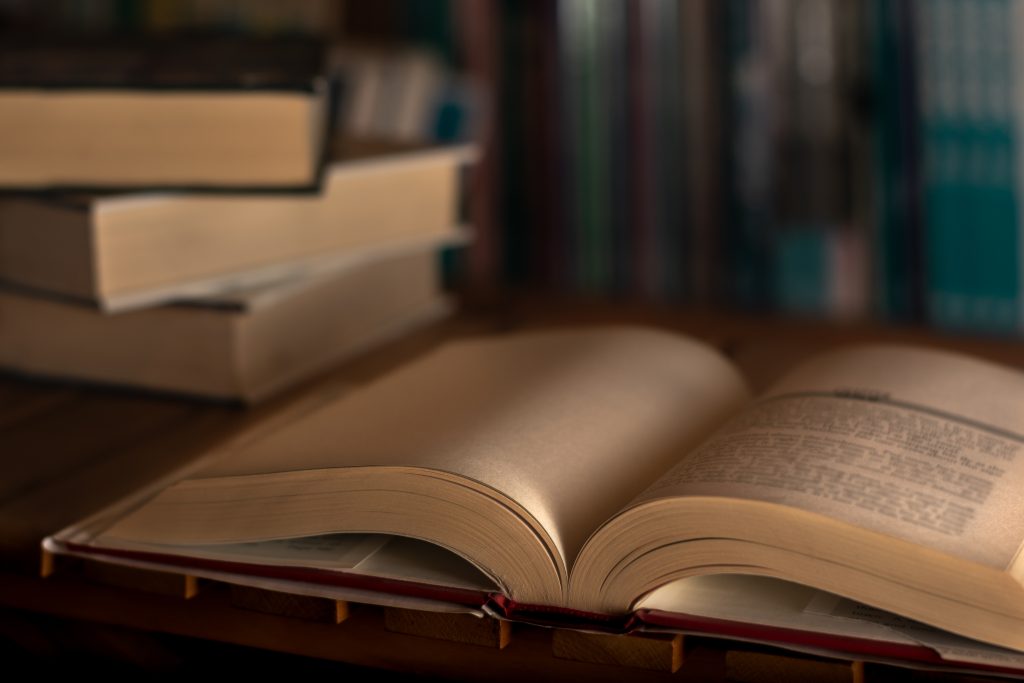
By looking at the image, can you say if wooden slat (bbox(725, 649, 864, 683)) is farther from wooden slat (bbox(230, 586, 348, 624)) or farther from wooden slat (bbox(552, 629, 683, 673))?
wooden slat (bbox(230, 586, 348, 624))

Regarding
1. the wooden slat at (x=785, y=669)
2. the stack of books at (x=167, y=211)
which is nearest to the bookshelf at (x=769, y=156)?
the stack of books at (x=167, y=211)

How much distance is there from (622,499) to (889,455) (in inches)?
4.6

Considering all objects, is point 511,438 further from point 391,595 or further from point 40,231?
point 40,231

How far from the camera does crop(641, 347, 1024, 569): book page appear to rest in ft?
1.61

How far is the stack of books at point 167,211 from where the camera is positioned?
80 centimetres

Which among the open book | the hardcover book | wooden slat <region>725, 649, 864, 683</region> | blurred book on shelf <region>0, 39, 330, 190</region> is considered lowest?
wooden slat <region>725, 649, 864, 683</region>

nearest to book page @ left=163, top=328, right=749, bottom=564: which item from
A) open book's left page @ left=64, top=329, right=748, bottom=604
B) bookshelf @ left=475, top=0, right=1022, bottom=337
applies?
open book's left page @ left=64, top=329, right=748, bottom=604

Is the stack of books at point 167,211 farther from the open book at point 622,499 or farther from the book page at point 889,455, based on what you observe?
the book page at point 889,455

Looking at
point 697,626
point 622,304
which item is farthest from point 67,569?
point 622,304

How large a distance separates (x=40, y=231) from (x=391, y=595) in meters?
0.41

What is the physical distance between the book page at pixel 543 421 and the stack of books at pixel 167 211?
0.47 feet

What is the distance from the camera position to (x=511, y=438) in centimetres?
58

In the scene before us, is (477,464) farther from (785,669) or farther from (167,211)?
(167,211)

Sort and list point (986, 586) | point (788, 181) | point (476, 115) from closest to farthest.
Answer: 1. point (986, 586)
2. point (788, 181)
3. point (476, 115)
